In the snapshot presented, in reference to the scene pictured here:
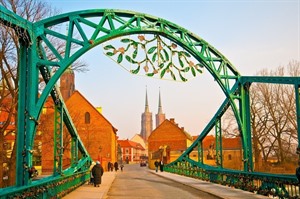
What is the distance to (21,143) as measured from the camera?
1141cm

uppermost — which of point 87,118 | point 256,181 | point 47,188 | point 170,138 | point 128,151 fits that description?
point 87,118

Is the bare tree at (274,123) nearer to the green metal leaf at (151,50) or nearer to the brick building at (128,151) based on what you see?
the green metal leaf at (151,50)

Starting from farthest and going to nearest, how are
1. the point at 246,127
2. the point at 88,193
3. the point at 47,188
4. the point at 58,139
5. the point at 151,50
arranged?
the point at 88,193 → the point at 246,127 → the point at 151,50 → the point at 58,139 → the point at 47,188

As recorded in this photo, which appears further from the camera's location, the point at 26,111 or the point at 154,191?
the point at 154,191

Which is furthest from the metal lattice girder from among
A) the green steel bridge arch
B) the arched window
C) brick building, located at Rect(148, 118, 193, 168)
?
brick building, located at Rect(148, 118, 193, 168)

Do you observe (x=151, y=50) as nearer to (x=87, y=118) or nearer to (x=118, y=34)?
(x=118, y=34)

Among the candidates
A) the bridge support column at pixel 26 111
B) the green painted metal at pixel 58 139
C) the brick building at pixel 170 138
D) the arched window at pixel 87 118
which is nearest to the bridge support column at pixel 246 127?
the green painted metal at pixel 58 139

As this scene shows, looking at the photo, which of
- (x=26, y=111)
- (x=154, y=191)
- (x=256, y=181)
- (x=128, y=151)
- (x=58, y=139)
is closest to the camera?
(x=26, y=111)

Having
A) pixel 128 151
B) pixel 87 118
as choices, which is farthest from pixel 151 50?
pixel 128 151

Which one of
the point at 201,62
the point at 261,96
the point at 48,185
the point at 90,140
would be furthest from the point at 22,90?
the point at 90,140

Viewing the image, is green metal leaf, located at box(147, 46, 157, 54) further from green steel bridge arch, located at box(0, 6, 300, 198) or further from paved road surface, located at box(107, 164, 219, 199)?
paved road surface, located at box(107, 164, 219, 199)

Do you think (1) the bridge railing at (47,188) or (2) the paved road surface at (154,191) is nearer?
(1) the bridge railing at (47,188)

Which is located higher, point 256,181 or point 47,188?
point 47,188

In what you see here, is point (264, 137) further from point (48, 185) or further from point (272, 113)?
point (48, 185)
